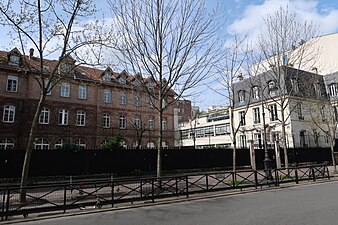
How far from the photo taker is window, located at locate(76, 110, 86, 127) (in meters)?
31.5

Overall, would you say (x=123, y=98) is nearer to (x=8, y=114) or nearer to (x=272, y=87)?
(x=8, y=114)

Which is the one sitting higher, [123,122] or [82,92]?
[82,92]

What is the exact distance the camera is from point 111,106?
34.7 m

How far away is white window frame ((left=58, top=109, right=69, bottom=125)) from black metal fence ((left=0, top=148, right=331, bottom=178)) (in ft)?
43.8

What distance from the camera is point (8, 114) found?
89.5 ft

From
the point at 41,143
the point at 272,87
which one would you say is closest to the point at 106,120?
the point at 41,143

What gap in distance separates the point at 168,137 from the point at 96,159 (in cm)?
2052

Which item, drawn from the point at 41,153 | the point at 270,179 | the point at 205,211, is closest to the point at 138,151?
the point at 41,153

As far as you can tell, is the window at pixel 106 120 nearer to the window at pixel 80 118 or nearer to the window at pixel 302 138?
the window at pixel 80 118

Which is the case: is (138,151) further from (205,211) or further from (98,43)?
(205,211)

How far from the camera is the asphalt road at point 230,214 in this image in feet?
21.6

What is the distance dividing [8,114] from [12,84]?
321cm

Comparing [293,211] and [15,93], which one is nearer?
[293,211]

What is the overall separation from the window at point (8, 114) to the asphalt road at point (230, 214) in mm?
23494
